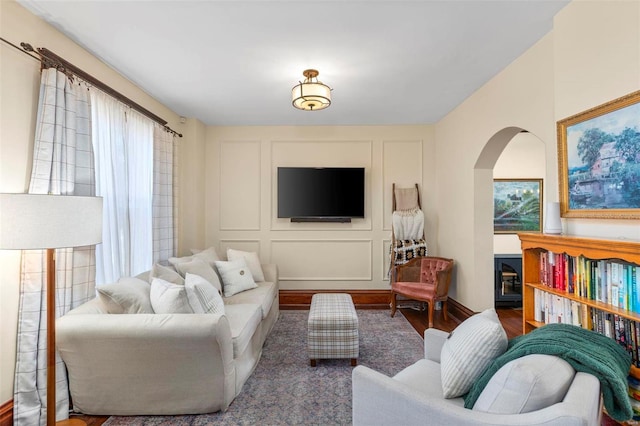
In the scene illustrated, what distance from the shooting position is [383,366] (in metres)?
2.75

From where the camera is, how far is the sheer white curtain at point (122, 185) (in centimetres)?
267

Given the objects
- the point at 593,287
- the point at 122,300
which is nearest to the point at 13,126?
the point at 122,300

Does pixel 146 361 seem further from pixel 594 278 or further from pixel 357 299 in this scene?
pixel 357 299

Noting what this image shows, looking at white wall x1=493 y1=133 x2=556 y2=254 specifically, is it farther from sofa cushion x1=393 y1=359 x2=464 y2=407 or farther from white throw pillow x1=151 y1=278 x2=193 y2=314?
white throw pillow x1=151 y1=278 x2=193 y2=314

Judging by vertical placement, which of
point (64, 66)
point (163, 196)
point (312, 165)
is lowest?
point (163, 196)

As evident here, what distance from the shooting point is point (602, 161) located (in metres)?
1.79

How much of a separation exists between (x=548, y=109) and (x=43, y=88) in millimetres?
3597

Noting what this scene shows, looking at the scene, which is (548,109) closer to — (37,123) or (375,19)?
(375,19)

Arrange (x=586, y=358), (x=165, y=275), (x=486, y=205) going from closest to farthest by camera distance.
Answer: (x=586, y=358)
(x=165, y=275)
(x=486, y=205)

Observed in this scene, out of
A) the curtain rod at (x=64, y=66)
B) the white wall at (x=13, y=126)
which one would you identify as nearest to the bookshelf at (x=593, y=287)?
the white wall at (x=13, y=126)

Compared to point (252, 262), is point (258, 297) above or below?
below

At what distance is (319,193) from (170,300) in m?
2.75

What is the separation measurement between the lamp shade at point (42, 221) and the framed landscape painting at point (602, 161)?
2998mm

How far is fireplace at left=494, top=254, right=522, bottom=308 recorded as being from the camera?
4.43 m
